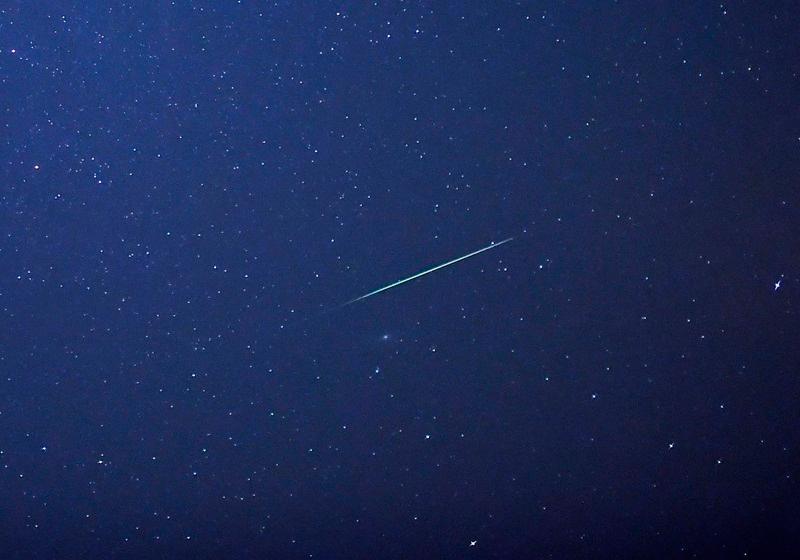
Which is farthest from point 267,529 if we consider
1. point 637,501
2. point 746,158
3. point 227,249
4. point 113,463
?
point 746,158

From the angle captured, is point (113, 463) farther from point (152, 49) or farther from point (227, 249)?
point (152, 49)

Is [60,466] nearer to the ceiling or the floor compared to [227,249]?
nearer to the floor

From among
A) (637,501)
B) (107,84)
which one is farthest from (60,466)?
(637,501)

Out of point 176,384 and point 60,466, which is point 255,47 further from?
point 60,466

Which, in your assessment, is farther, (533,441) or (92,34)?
(533,441)

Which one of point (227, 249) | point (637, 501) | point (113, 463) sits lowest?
point (637, 501)

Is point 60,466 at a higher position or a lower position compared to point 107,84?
lower
